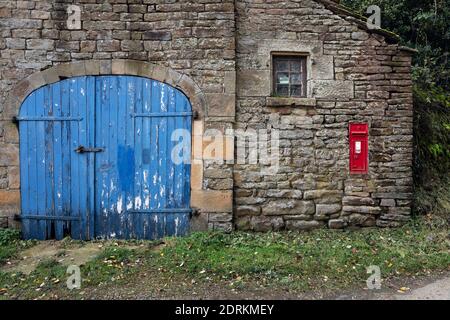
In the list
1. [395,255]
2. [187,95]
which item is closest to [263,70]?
[187,95]

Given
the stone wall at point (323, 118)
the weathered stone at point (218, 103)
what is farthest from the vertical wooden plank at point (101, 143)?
the stone wall at point (323, 118)

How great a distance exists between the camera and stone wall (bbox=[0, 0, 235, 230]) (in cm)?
524

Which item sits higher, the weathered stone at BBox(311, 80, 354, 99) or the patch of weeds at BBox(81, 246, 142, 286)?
the weathered stone at BBox(311, 80, 354, 99)

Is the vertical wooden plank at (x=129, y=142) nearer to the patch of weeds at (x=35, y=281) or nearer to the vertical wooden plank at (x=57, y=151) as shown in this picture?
the vertical wooden plank at (x=57, y=151)

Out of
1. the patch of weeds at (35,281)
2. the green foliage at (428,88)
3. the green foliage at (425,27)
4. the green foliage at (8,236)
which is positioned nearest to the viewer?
the patch of weeds at (35,281)

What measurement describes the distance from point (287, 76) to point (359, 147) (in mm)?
1565

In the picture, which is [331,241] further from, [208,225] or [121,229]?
[121,229]

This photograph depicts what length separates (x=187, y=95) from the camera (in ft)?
17.4

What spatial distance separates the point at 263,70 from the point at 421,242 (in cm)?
333

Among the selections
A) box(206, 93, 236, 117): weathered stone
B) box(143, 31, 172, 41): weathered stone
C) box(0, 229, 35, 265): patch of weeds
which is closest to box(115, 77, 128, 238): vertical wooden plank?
box(143, 31, 172, 41): weathered stone

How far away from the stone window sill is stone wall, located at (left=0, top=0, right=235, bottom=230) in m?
0.61

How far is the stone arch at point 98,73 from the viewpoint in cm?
523

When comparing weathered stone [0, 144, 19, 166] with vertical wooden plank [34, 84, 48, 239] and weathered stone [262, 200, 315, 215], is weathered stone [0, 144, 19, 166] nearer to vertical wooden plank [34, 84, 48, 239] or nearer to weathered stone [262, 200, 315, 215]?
vertical wooden plank [34, 84, 48, 239]

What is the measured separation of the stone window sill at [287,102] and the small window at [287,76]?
21cm
